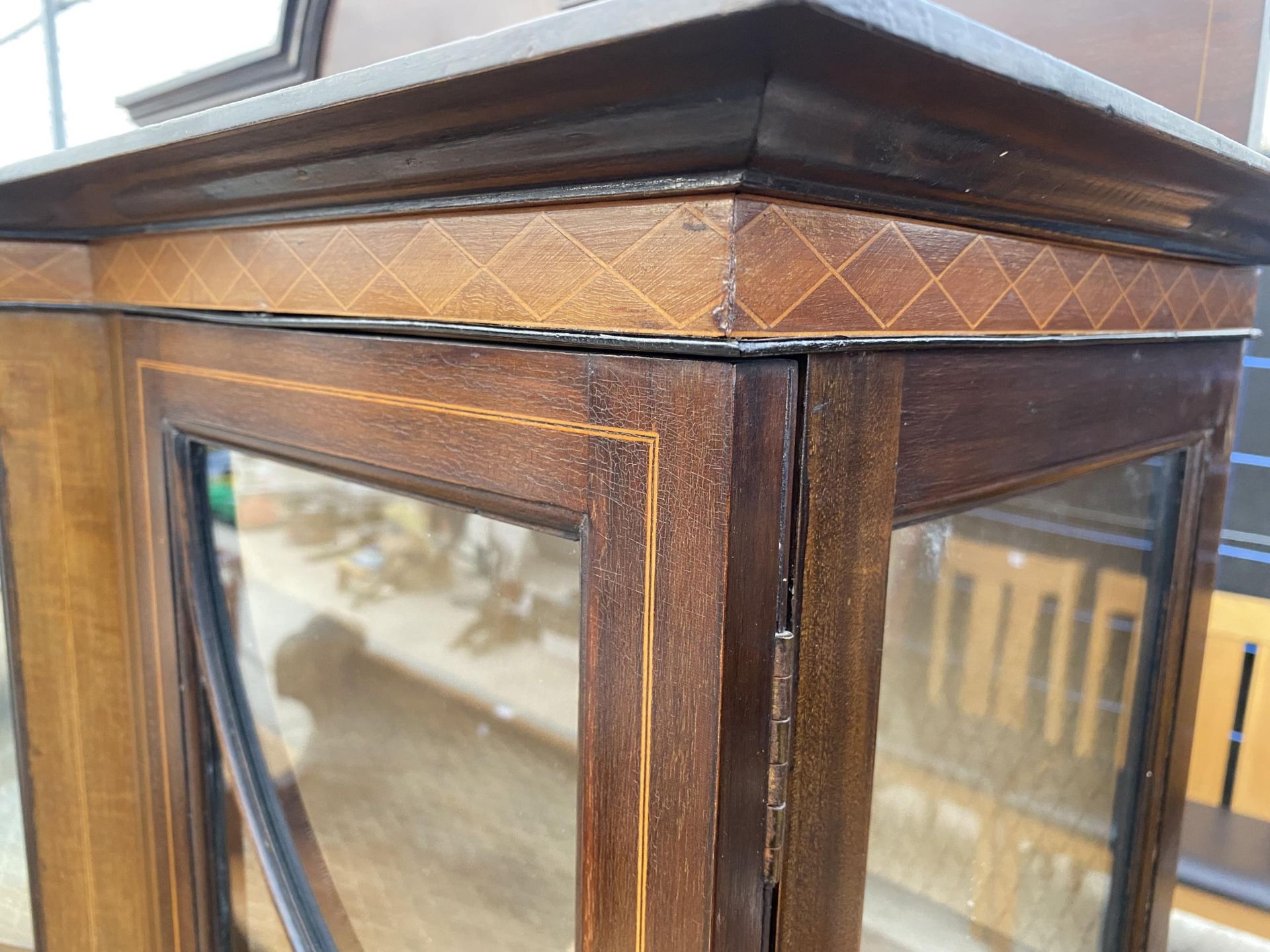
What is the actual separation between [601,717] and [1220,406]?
59 cm

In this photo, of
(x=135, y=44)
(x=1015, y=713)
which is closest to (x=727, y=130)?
(x=1015, y=713)

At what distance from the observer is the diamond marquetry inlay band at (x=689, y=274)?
317 mm

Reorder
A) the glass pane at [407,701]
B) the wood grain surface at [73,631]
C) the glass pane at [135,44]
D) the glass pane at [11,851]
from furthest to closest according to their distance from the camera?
the glass pane at [135,44]
the glass pane at [11,851]
the wood grain surface at [73,631]
the glass pane at [407,701]

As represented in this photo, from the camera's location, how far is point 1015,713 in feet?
1.99

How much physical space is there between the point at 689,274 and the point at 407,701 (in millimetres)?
394

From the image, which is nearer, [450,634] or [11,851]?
[450,634]

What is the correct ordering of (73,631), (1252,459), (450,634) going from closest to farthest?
(450,634) < (73,631) < (1252,459)

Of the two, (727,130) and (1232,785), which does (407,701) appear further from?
(1232,785)

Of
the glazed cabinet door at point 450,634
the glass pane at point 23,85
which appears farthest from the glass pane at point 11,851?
the glass pane at point 23,85

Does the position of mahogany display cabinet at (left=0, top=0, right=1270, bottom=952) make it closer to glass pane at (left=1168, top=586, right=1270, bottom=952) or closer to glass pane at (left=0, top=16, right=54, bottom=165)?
glass pane at (left=1168, top=586, right=1270, bottom=952)

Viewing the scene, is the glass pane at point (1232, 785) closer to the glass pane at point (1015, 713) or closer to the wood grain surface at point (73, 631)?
the glass pane at point (1015, 713)

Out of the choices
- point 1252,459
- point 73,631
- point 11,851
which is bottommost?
point 11,851

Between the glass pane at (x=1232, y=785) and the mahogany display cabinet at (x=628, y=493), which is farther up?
the mahogany display cabinet at (x=628, y=493)

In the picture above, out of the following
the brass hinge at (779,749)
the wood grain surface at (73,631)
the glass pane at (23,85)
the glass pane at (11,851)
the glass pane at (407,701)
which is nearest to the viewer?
the brass hinge at (779,749)
